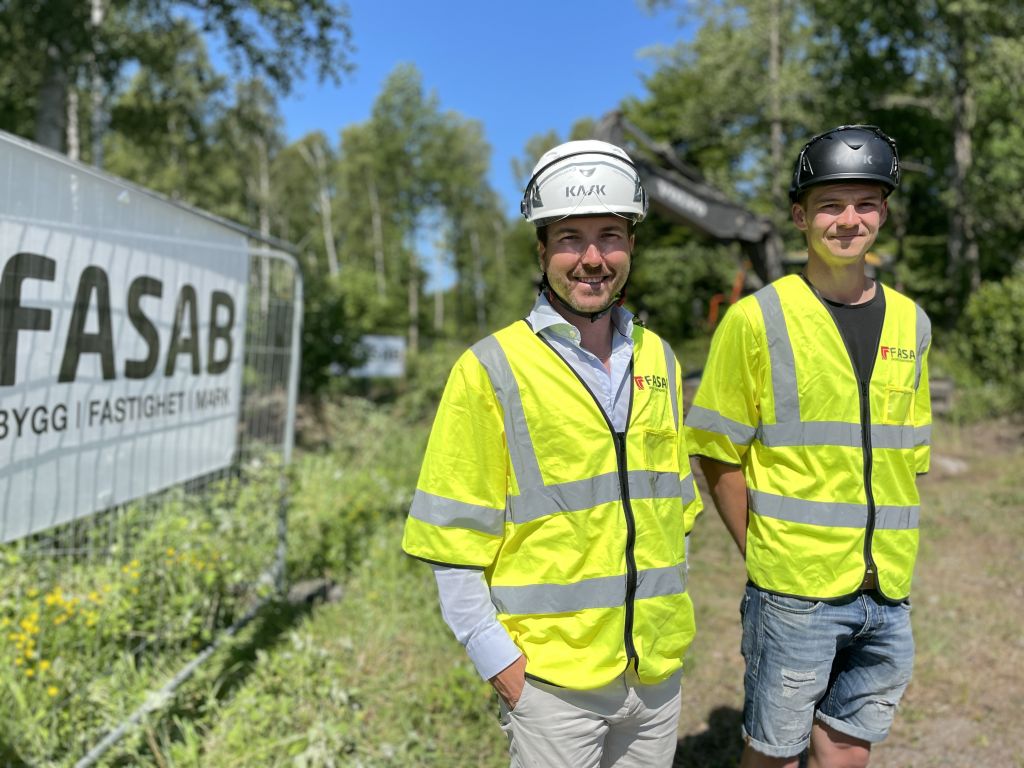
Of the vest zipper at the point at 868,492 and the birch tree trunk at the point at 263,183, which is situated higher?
the birch tree trunk at the point at 263,183

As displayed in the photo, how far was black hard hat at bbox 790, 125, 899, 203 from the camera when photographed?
207cm

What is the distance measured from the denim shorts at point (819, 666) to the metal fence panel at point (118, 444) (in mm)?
2360

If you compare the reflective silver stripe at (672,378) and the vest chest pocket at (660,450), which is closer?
the vest chest pocket at (660,450)

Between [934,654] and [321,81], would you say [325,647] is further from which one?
[321,81]

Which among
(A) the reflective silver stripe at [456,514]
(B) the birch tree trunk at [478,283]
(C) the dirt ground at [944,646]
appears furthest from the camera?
(B) the birch tree trunk at [478,283]

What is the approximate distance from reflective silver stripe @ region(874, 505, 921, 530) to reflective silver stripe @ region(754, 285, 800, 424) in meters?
0.34

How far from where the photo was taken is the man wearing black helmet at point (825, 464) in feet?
6.82

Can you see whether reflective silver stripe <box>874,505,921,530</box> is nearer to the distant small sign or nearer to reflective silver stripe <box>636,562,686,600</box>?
reflective silver stripe <box>636,562,686,600</box>

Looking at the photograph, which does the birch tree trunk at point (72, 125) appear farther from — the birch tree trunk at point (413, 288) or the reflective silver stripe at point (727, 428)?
the birch tree trunk at point (413, 288)

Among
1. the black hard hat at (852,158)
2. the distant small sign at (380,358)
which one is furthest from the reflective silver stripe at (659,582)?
the distant small sign at (380,358)

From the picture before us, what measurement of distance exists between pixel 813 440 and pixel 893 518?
312mm

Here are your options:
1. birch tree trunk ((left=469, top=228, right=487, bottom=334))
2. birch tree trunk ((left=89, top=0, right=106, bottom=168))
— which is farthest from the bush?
birch tree trunk ((left=469, top=228, right=487, bottom=334))

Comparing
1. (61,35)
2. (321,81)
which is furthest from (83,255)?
(321,81)

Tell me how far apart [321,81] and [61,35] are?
411cm
